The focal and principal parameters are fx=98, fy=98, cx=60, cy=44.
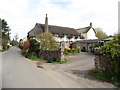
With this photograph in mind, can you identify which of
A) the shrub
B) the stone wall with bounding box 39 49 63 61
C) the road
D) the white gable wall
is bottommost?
the road

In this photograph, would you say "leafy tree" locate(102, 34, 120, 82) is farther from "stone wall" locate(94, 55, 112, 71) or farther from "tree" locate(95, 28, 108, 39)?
"tree" locate(95, 28, 108, 39)

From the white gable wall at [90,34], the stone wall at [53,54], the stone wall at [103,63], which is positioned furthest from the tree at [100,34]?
the stone wall at [103,63]

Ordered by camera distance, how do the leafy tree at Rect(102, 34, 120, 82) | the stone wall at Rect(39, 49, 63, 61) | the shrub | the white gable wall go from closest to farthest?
the leafy tree at Rect(102, 34, 120, 82)
the stone wall at Rect(39, 49, 63, 61)
the shrub
the white gable wall

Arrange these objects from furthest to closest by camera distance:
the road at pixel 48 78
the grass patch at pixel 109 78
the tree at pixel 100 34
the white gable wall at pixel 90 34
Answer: the tree at pixel 100 34 < the white gable wall at pixel 90 34 < the grass patch at pixel 109 78 < the road at pixel 48 78

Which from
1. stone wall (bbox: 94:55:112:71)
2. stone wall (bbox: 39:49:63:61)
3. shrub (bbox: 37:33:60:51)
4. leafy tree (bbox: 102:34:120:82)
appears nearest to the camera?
leafy tree (bbox: 102:34:120:82)

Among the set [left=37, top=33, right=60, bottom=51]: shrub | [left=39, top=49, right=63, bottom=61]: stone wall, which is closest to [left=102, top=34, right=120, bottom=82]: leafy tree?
[left=39, top=49, right=63, bottom=61]: stone wall

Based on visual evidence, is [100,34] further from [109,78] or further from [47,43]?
[109,78]

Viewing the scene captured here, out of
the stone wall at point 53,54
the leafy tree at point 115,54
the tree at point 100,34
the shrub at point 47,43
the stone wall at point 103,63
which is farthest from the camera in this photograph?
the tree at point 100,34

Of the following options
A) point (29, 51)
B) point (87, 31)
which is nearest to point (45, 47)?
point (29, 51)

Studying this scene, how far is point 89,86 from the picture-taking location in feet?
18.7

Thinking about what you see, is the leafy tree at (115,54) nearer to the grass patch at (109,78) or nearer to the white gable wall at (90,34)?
the grass patch at (109,78)

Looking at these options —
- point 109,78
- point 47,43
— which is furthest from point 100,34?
point 109,78

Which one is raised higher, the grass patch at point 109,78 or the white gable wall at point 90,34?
the white gable wall at point 90,34

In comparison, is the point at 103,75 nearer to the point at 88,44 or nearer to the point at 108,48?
A: the point at 108,48
